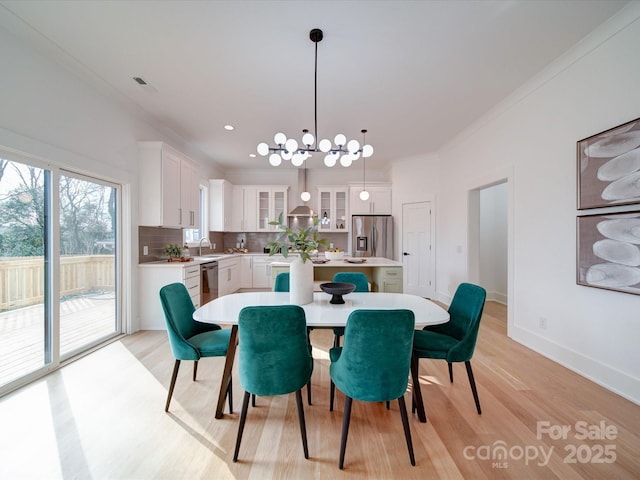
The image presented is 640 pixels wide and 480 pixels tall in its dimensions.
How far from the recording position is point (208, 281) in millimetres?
4258

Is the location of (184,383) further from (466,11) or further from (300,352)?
(466,11)

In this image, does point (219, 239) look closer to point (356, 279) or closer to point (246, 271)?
point (246, 271)

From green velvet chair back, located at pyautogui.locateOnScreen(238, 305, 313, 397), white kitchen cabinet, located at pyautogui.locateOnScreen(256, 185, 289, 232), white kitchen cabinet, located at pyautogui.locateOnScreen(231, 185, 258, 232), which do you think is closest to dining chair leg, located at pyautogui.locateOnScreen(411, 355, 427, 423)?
green velvet chair back, located at pyautogui.locateOnScreen(238, 305, 313, 397)

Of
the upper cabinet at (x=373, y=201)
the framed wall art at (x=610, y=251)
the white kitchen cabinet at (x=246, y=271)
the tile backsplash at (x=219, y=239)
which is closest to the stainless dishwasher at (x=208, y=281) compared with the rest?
Result: the tile backsplash at (x=219, y=239)

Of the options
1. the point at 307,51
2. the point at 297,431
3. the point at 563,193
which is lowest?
the point at 297,431

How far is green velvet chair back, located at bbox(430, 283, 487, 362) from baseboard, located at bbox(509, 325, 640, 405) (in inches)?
52.5

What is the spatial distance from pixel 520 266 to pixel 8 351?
515 cm

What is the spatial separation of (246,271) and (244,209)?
1.50m

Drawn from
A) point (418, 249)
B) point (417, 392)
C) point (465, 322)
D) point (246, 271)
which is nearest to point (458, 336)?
point (465, 322)

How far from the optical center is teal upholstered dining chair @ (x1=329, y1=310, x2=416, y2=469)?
1.39 metres

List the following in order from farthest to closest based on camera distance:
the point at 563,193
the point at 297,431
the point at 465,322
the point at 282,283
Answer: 1. the point at 282,283
2. the point at 563,193
3. the point at 465,322
4. the point at 297,431

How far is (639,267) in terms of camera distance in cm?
195

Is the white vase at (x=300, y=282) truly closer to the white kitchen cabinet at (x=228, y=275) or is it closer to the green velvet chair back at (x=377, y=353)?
the green velvet chair back at (x=377, y=353)

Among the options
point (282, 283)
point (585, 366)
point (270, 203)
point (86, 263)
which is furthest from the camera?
point (270, 203)
